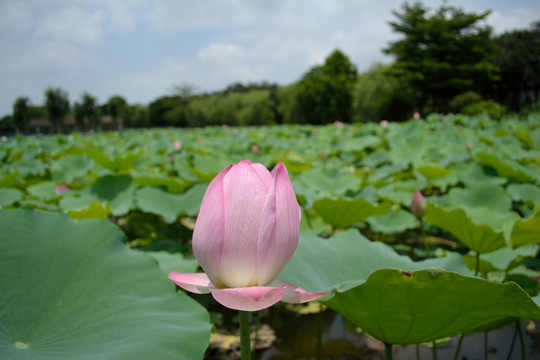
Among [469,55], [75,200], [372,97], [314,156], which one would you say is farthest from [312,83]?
[75,200]

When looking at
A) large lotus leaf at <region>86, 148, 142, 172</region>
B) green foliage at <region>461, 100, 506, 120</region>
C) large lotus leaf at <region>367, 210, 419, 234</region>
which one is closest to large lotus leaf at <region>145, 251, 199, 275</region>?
large lotus leaf at <region>367, 210, 419, 234</region>

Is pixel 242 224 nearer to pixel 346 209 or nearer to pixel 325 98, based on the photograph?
pixel 346 209

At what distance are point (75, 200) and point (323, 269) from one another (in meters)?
1.15

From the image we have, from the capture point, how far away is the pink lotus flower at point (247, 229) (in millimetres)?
377

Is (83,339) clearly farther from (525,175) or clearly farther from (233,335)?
(525,175)

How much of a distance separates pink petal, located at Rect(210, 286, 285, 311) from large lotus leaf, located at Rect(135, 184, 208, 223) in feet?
3.78

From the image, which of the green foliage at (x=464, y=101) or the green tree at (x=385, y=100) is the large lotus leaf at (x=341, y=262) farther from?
the green tree at (x=385, y=100)

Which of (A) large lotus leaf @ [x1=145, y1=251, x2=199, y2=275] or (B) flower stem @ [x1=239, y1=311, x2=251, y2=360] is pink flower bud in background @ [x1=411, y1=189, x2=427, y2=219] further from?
(B) flower stem @ [x1=239, y1=311, x2=251, y2=360]

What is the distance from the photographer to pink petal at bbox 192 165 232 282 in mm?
380

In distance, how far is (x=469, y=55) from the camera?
64.5 feet

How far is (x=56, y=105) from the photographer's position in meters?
19.5

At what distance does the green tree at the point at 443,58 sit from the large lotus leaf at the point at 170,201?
19115mm

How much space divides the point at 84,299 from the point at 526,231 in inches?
34.1

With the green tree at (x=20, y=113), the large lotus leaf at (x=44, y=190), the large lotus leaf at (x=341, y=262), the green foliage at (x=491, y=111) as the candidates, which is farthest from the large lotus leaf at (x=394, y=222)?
the green tree at (x=20, y=113)
